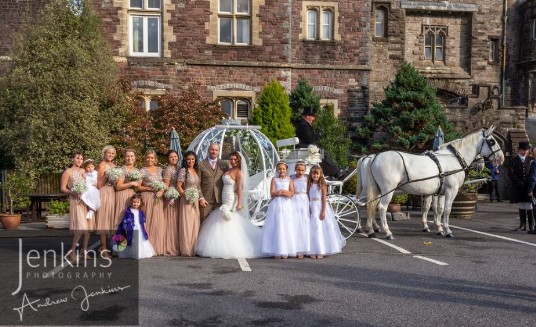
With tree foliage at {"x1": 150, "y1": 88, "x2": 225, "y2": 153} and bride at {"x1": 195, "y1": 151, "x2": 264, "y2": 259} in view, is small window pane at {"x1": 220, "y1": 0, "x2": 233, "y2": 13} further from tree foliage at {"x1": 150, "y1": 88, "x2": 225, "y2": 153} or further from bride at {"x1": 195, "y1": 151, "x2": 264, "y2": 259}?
bride at {"x1": 195, "y1": 151, "x2": 264, "y2": 259}

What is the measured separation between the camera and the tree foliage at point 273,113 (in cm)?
2006

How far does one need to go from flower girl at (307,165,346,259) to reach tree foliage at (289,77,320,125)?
1148 cm

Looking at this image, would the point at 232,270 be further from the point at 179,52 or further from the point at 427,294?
the point at 179,52

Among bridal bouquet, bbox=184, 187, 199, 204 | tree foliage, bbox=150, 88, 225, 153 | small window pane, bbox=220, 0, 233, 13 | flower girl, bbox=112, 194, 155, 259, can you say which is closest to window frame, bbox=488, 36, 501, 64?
small window pane, bbox=220, 0, 233, 13

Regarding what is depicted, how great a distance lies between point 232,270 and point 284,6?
15.3 metres

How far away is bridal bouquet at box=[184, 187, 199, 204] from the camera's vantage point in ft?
30.9

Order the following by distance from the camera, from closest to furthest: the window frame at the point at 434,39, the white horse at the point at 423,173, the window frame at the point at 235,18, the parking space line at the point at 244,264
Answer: the parking space line at the point at 244,264
the white horse at the point at 423,173
the window frame at the point at 235,18
the window frame at the point at 434,39

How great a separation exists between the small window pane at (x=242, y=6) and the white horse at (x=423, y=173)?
38.2 ft

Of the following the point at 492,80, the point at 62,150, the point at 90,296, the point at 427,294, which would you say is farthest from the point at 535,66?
the point at 90,296

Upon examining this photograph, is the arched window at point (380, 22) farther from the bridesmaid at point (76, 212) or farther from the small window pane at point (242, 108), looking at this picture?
the bridesmaid at point (76, 212)

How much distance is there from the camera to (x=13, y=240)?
478 inches

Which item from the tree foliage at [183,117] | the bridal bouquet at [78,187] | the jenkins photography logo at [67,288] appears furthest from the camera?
the tree foliage at [183,117]

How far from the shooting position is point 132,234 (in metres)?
9.16

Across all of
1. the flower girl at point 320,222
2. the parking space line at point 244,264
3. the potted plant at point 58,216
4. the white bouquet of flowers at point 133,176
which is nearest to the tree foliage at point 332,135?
the potted plant at point 58,216
